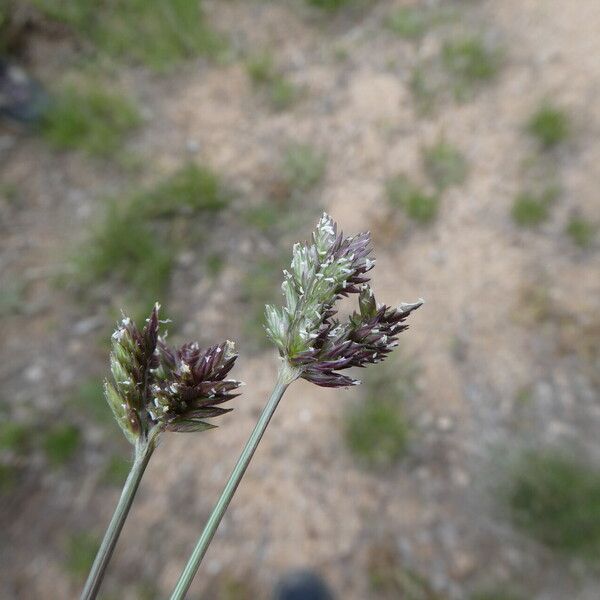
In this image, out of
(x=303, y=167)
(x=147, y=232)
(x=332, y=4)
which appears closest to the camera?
(x=147, y=232)

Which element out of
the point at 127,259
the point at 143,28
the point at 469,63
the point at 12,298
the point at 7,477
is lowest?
the point at 7,477

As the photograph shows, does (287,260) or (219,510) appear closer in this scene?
(219,510)

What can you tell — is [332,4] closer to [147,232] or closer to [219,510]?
[147,232]

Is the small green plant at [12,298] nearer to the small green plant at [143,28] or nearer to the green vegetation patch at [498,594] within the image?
the small green plant at [143,28]

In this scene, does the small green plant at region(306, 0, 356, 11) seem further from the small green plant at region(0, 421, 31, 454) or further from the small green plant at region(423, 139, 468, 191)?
the small green plant at region(0, 421, 31, 454)

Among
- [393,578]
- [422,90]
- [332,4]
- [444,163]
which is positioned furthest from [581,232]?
[332,4]

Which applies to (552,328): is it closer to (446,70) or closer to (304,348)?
(446,70)

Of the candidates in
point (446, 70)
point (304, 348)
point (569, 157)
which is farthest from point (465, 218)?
point (304, 348)
